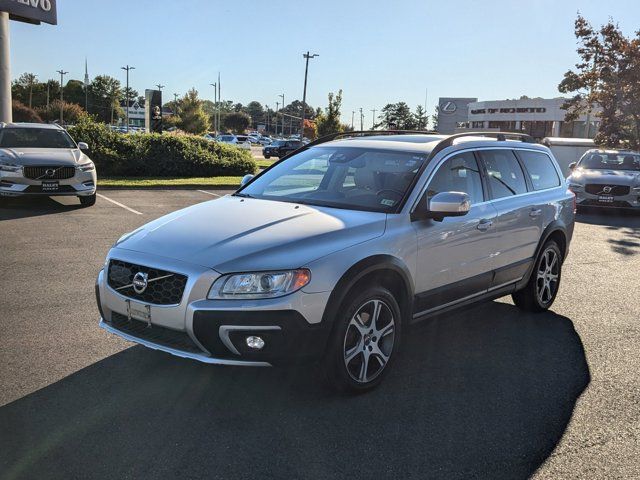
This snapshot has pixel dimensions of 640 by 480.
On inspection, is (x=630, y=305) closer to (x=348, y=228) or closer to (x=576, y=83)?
(x=348, y=228)

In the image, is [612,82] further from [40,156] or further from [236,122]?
[236,122]

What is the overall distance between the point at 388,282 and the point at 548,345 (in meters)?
1.86

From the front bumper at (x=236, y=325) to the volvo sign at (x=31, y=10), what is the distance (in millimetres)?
19052

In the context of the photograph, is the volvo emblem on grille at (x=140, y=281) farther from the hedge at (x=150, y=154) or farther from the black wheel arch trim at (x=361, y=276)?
the hedge at (x=150, y=154)

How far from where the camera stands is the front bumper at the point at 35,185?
456 inches

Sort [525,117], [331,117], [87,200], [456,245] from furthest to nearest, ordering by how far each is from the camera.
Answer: [525,117] < [331,117] < [87,200] < [456,245]

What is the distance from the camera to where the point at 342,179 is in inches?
193

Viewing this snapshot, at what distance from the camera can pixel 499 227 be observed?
5.13 m

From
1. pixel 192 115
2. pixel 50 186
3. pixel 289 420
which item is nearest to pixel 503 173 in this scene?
pixel 289 420

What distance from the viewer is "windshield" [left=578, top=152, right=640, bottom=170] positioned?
51.7ft

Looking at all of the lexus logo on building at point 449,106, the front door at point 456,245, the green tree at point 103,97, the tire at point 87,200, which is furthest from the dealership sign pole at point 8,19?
the green tree at point 103,97

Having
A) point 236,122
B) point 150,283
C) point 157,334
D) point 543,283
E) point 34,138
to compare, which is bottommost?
point 543,283

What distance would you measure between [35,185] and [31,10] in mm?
11328

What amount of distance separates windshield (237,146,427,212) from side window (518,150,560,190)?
5.74 feet
